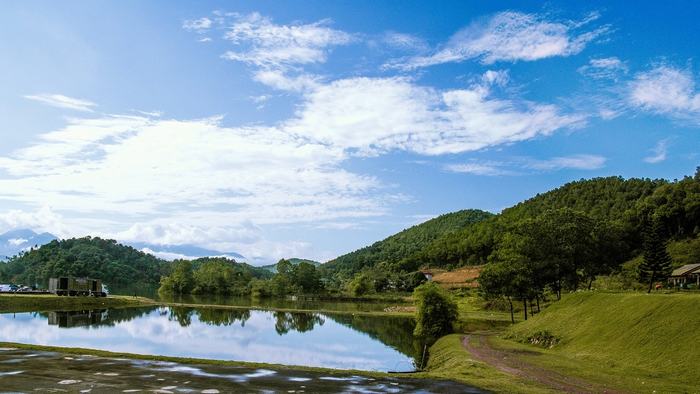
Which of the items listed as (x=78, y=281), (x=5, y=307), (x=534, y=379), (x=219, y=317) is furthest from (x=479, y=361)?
(x=78, y=281)

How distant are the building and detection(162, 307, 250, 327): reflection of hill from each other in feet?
270

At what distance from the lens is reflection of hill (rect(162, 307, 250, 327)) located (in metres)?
80.4

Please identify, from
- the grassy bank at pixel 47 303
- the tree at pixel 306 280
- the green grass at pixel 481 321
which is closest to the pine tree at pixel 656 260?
the green grass at pixel 481 321

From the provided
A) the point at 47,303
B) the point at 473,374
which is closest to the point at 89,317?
the point at 47,303

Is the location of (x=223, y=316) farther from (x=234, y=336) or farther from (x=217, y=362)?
(x=217, y=362)

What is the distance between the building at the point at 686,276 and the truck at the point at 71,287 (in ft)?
388

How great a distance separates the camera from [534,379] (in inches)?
1130

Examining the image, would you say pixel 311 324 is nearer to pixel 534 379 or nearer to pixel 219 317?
pixel 219 317

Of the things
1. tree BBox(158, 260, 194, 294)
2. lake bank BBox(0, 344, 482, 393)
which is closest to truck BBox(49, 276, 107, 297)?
tree BBox(158, 260, 194, 294)

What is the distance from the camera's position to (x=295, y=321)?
8831cm

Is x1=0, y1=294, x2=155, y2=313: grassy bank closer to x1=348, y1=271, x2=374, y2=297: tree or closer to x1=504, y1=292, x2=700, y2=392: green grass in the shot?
x1=504, y1=292, x2=700, y2=392: green grass

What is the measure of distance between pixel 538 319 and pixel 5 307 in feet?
259

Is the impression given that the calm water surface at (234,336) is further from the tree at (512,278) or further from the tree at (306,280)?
the tree at (306,280)

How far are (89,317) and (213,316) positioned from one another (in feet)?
68.8
